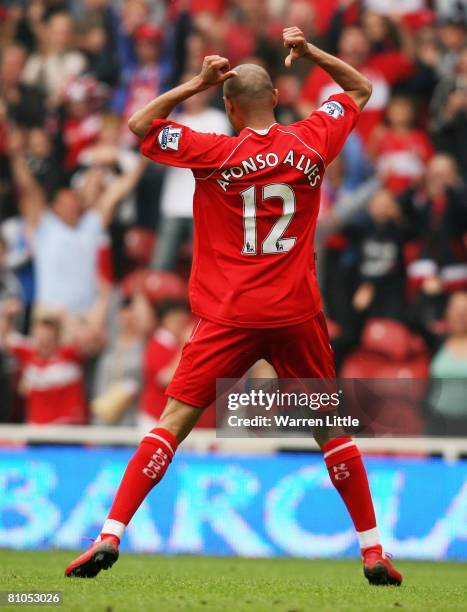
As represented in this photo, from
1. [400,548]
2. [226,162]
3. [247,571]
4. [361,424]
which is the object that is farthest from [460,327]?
[226,162]

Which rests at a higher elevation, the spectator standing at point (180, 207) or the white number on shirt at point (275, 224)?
the white number on shirt at point (275, 224)

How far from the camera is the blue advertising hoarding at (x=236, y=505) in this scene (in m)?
9.95

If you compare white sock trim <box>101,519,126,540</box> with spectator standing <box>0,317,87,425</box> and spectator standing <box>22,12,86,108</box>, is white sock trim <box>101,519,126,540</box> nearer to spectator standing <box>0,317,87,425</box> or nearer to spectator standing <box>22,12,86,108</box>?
spectator standing <box>0,317,87,425</box>

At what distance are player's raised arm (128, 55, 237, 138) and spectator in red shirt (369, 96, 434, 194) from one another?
6.57m

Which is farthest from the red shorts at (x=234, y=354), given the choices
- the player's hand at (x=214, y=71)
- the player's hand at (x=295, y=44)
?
the player's hand at (x=295, y=44)

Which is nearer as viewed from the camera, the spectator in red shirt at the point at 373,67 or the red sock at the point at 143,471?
the red sock at the point at 143,471

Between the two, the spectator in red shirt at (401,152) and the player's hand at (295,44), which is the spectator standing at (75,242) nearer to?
the spectator in red shirt at (401,152)

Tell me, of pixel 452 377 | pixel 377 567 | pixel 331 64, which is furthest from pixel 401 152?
pixel 377 567

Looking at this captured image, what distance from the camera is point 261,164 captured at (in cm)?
568

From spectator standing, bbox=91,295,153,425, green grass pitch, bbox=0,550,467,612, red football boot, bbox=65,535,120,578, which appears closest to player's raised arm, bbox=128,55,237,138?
red football boot, bbox=65,535,120,578

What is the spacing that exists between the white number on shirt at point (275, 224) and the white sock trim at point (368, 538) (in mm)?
1454

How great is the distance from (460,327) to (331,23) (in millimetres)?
4005

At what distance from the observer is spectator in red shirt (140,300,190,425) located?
37.4 feet

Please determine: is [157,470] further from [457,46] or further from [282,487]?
[457,46]
